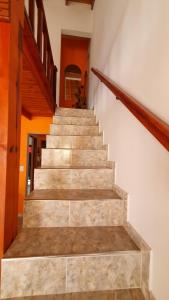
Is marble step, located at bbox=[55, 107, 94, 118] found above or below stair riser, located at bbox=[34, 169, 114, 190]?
above

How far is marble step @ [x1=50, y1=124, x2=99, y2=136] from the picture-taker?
301 centimetres

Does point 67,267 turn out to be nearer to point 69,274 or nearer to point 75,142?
point 69,274

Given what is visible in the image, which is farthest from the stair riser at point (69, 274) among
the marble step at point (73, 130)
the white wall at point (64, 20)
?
the white wall at point (64, 20)

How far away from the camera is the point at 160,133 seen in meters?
0.91

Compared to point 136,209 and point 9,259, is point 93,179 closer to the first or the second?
point 136,209

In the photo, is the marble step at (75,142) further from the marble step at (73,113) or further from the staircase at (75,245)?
the marble step at (73,113)

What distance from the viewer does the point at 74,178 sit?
2043mm

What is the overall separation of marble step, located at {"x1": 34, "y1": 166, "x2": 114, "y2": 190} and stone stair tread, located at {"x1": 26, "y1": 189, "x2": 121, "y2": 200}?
102mm

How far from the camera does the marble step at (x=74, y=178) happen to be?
197cm

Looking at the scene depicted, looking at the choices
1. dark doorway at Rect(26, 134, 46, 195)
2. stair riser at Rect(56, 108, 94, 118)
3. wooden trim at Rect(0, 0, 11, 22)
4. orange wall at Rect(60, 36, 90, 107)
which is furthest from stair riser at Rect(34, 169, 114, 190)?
orange wall at Rect(60, 36, 90, 107)

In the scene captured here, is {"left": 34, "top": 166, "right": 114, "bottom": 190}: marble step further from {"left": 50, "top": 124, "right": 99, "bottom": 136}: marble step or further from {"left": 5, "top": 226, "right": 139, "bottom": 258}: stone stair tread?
{"left": 50, "top": 124, "right": 99, "bottom": 136}: marble step

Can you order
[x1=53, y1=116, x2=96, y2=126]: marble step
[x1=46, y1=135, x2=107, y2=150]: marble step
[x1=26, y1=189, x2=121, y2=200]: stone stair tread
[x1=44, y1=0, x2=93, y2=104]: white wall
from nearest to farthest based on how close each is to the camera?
[x1=26, y1=189, x2=121, y2=200]: stone stair tread < [x1=46, y1=135, x2=107, y2=150]: marble step < [x1=53, y1=116, x2=96, y2=126]: marble step < [x1=44, y1=0, x2=93, y2=104]: white wall

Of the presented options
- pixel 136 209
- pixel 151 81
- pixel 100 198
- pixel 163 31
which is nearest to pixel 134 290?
pixel 136 209

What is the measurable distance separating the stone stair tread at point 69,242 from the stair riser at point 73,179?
55cm
